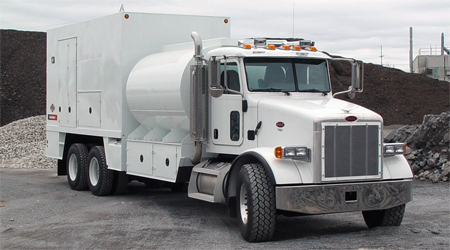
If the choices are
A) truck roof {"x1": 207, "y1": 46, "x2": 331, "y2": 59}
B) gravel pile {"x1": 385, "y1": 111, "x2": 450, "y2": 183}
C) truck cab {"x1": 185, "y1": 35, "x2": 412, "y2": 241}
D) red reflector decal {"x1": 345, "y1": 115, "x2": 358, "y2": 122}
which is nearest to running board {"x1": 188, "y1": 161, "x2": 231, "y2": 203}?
truck cab {"x1": 185, "y1": 35, "x2": 412, "y2": 241}

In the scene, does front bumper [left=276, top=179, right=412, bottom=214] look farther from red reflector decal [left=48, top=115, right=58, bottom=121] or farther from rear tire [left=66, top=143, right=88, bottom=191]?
red reflector decal [left=48, top=115, right=58, bottom=121]

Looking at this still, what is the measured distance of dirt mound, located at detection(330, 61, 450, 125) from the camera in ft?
131

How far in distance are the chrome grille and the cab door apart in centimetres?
179

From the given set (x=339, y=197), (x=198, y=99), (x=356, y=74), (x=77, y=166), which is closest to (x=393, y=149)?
(x=339, y=197)

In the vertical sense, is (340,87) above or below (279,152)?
above

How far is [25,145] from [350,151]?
18.4 meters

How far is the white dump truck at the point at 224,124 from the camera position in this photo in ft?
29.8

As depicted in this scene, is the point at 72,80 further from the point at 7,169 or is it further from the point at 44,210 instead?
the point at 7,169

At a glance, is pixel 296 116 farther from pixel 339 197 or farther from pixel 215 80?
Answer: pixel 215 80

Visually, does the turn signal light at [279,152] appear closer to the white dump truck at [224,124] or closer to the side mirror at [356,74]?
the white dump truck at [224,124]

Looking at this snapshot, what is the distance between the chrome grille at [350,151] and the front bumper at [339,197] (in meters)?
0.16

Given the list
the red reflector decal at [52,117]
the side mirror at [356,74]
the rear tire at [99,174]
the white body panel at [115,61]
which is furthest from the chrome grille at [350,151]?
the red reflector decal at [52,117]

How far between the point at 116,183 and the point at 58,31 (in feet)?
14.6

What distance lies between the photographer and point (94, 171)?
1472 centimetres
